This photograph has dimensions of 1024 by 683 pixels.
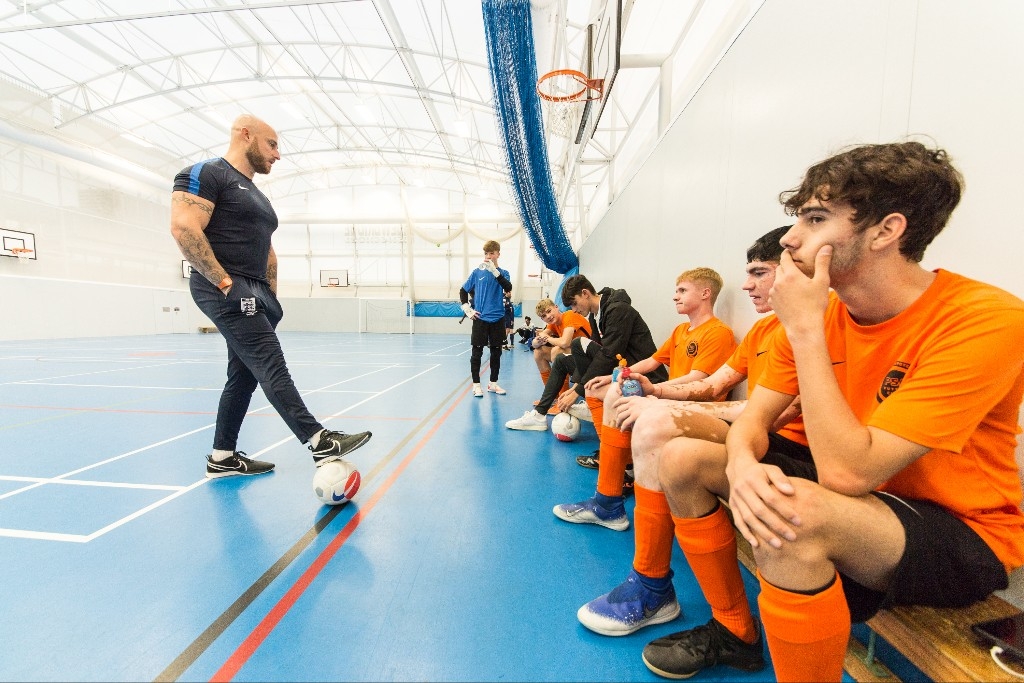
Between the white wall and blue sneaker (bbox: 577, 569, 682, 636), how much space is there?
48.3 inches

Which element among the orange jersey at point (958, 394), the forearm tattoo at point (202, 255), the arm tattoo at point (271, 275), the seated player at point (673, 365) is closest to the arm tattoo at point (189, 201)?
the forearm tattoo at point (202, 255)

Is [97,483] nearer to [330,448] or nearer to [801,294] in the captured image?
[330,448]

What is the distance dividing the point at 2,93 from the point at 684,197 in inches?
747

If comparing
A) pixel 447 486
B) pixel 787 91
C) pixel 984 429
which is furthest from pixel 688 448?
pixel 787 91

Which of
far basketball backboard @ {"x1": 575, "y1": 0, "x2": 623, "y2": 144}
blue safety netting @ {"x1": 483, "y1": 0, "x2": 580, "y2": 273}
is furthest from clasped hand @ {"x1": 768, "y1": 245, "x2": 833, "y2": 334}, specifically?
blue safety netting @ {"x1": 483, "y1": 0, "x2": 580, "y2": 273}

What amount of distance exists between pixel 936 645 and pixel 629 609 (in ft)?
2.24

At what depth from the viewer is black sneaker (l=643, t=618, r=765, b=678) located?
110 cm

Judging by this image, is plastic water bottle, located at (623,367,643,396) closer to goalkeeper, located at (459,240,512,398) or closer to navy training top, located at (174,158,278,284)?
navy training top, located at (174,158,278,284)

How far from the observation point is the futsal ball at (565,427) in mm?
3232

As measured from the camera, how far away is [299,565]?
1.57 meters

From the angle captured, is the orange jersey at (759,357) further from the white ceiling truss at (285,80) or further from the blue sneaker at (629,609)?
the white ceiling truss at (285,80)

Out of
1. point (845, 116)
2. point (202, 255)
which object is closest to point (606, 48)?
point (845, 116)

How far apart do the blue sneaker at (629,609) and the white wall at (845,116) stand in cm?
123

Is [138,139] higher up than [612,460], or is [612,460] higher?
[138,139]
